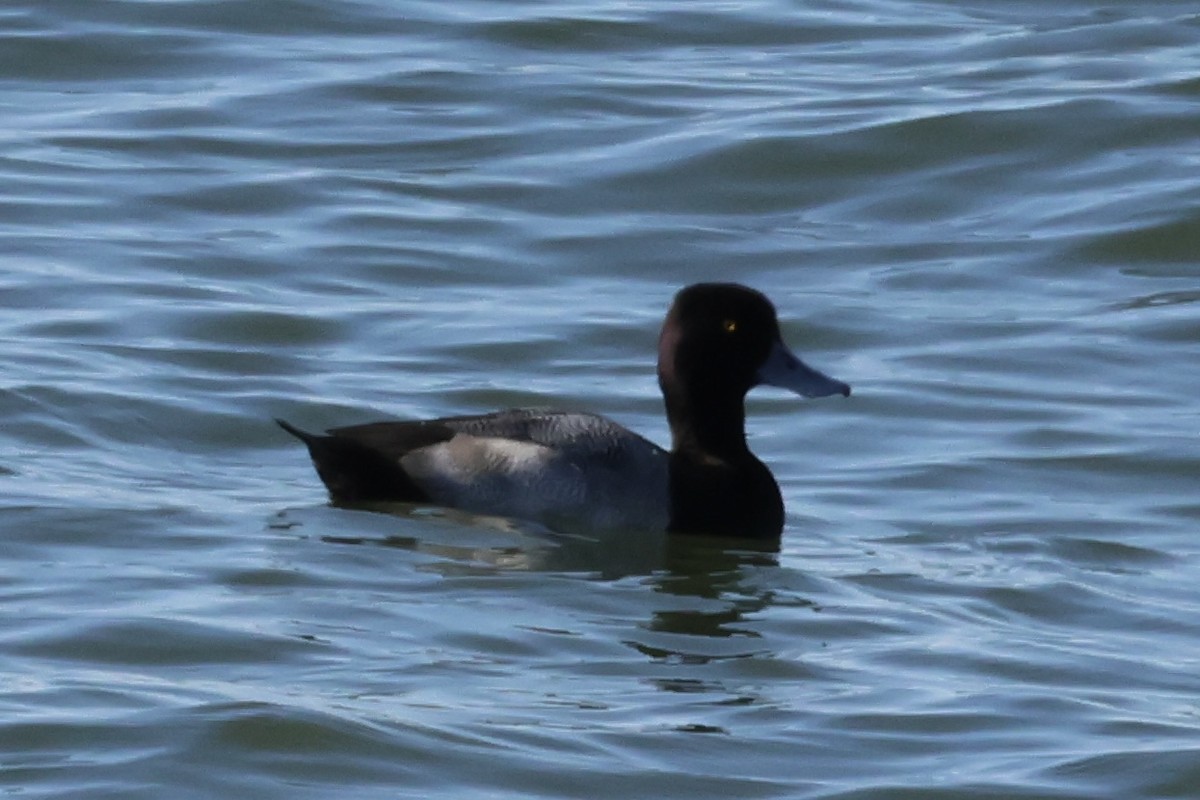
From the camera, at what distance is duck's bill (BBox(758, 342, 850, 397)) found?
33.4ft

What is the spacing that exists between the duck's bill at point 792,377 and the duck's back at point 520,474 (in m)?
0.77

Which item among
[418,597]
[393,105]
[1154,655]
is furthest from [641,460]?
[393,105]

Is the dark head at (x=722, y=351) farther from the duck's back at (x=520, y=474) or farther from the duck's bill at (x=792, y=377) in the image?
the duck's back at (x=520, y=474)

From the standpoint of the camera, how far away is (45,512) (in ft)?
29.8

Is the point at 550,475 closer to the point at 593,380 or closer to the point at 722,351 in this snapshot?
the point at 722,351

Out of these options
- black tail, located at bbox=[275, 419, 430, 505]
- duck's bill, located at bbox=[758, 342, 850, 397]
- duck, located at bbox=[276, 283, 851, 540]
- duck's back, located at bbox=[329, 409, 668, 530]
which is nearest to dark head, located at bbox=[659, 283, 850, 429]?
duck's bill, located at bbox=[758, 342, 850, 397]

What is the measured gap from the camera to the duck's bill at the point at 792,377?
10180mm

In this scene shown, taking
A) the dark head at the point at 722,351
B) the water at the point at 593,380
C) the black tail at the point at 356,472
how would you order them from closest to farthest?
the water at the point at 593,380 < the black tail at the point at 356,472 < the dark head at the point at 722,351

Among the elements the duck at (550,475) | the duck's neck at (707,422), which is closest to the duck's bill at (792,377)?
the duck's neck at (707,422)

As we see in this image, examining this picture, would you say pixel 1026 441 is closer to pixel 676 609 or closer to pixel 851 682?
pixel 676 609

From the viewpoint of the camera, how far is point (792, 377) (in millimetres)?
10211

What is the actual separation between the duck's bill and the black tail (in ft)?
4.34

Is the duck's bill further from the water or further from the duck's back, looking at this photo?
the duck's back

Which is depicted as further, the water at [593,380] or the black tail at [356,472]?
the black tail at [356,472]
